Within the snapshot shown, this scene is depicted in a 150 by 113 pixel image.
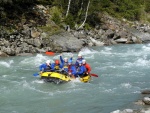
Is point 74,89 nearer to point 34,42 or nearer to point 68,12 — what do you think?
point 34,42

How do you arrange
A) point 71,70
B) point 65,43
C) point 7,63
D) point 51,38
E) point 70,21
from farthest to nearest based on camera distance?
point 70,21 < point 51,38 < point 65,43 < point 7,63 < point 71,70

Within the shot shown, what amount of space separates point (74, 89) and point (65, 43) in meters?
11.7

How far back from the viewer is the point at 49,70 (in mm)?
15352

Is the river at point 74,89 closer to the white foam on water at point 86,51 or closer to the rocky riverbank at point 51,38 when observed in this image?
the rocky riverbank at point 51,38

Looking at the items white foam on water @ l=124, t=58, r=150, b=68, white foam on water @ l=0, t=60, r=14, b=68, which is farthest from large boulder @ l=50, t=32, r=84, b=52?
white foam on water @ l=124, t=58, r=150, b=68

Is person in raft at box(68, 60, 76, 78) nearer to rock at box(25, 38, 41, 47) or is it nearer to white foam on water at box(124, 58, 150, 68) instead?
white foam on water at box(124, 58, 150, 68)

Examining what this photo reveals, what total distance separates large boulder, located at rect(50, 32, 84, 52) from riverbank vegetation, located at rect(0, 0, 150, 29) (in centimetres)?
246

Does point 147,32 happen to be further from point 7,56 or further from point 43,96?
point 43,96

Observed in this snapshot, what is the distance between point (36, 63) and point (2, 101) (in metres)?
8.03

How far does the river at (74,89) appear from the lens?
37.1 ft

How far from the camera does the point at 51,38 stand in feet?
82.8

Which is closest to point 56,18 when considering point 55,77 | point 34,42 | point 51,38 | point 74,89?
point 51,38

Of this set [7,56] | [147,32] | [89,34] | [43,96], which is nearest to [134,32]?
[147,32]

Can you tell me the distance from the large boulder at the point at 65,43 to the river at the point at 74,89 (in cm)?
387
